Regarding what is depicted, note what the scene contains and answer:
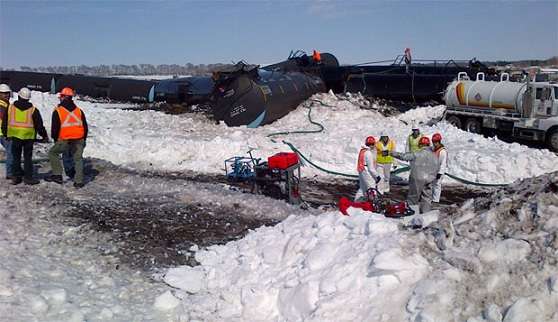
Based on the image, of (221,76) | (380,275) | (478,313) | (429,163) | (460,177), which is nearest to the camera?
(478,313)

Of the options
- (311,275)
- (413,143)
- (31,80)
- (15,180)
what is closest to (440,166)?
(413,143)

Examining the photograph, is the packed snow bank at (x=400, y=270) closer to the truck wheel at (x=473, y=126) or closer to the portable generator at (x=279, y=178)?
the portable generator at (x=279, y=178)

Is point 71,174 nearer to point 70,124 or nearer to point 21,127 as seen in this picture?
point 70,124

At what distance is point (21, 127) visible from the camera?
9008mm

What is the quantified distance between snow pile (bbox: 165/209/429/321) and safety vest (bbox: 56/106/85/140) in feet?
14.3

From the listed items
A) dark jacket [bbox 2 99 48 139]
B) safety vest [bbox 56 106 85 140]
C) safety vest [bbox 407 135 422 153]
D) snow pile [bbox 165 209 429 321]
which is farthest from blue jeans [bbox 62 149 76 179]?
safety vest [bbox 407 135 422 153]

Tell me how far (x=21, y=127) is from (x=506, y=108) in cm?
1541

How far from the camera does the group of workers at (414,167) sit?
911cm

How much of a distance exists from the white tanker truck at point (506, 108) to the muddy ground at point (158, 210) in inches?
269

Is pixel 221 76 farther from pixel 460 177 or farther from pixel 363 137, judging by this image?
pixel 460 177

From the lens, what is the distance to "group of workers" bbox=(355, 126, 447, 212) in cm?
911

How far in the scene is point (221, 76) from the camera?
18.9 meters

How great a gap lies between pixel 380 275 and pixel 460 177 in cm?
888

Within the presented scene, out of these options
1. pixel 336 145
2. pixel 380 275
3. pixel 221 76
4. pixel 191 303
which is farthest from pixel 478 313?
pixel 221 76
